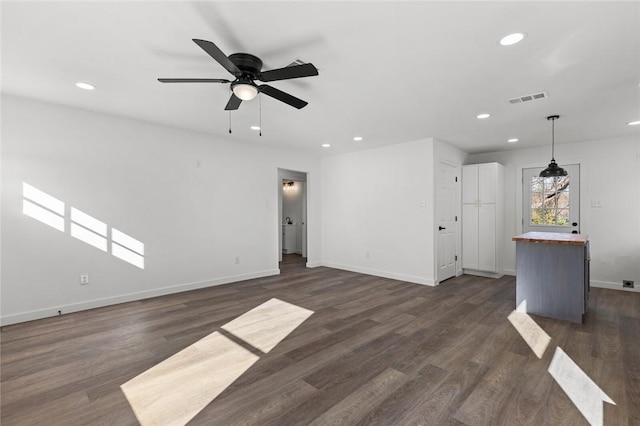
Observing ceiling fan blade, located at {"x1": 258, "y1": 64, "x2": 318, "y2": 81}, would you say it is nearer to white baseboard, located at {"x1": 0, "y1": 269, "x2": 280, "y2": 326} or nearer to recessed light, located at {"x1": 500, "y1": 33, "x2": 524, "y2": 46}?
recessed light, located at {"x1": 500, "y1": 33, "x2": 524, "y2": 46}

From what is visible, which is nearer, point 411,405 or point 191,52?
point 411,405

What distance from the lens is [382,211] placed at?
6027 millimetres

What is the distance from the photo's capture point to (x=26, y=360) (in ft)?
8.61

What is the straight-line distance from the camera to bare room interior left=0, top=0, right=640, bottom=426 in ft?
6.77

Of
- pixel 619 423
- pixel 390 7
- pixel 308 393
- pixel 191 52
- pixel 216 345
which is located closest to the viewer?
pixel 619 423

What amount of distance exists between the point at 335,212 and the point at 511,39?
4967mm

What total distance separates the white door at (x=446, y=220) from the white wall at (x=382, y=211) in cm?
29

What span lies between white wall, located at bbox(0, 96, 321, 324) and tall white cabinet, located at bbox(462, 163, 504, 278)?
4.00 m

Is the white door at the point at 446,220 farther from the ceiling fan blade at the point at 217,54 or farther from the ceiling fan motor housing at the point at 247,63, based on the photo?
the ceiling fan blade at the point at 217,54

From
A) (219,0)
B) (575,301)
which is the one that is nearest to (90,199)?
Answer: (219,0)

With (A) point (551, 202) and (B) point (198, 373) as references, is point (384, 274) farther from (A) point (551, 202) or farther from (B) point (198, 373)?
(B) point (198, 373)

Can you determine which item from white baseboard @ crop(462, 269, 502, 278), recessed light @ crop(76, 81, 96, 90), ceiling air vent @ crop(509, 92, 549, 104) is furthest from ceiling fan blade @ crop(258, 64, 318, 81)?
white baseboard @ crop(462, 269, 502, 278)

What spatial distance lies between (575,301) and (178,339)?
4.50 m

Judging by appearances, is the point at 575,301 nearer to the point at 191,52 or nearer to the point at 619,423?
the point at 619,423
